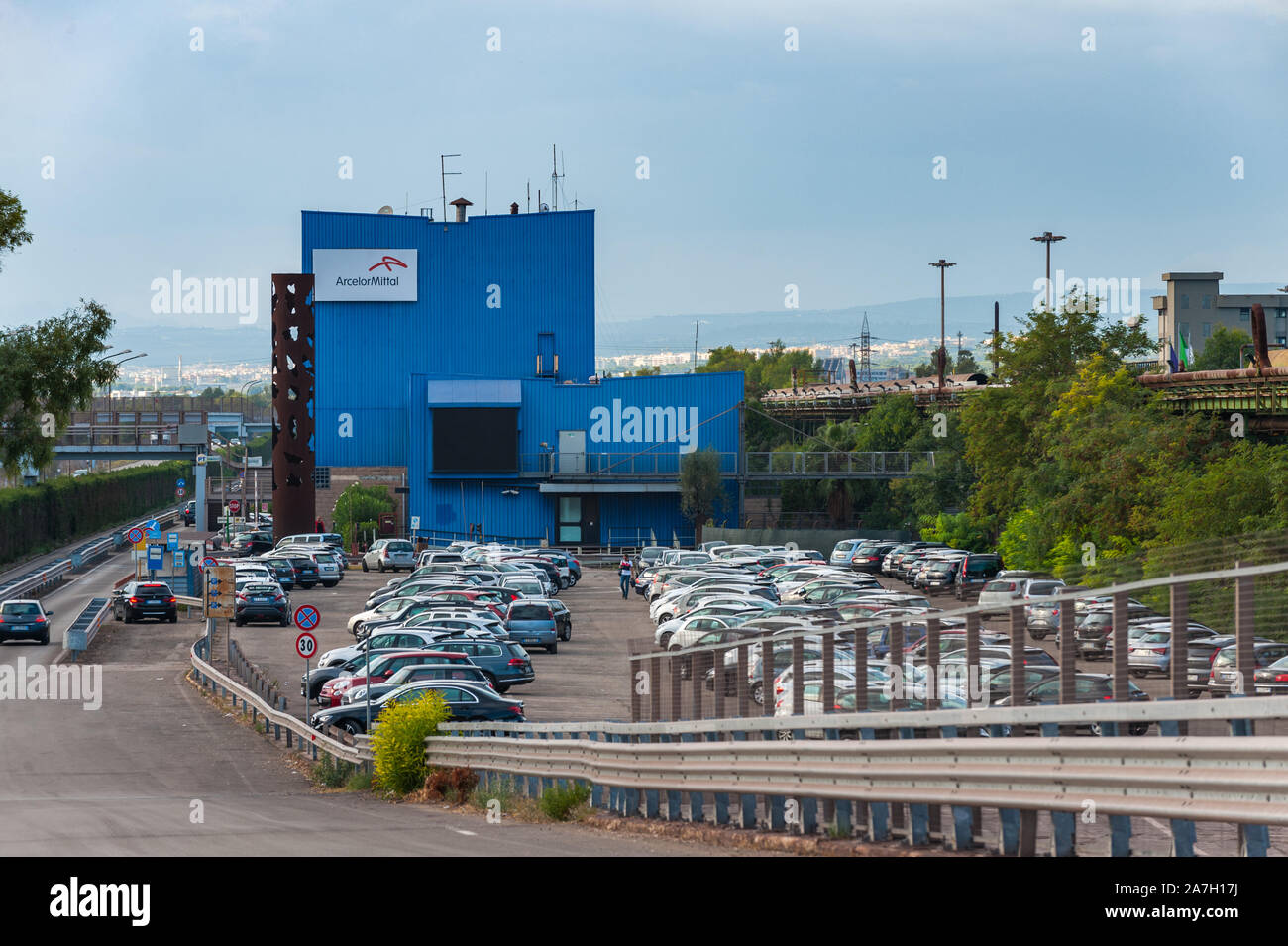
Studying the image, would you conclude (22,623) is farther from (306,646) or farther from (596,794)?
(596,794)

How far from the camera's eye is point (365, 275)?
97.4 m

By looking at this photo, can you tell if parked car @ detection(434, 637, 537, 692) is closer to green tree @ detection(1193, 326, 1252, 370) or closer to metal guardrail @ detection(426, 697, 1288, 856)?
metal guardrail @ detection(426, 697, 1288, 856)

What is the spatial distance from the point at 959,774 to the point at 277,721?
21.6 m

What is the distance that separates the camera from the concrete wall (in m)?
80.7

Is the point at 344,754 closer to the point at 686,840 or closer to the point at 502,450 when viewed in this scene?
the point at 686,840

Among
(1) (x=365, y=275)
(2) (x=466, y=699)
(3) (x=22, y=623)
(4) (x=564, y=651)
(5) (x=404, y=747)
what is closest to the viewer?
(5) (x=404, y=747)

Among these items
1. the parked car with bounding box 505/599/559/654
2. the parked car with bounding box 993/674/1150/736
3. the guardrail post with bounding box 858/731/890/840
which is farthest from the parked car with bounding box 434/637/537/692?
the parked car with bounding box 993/674/1150/736

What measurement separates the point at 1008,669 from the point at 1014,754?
574mm

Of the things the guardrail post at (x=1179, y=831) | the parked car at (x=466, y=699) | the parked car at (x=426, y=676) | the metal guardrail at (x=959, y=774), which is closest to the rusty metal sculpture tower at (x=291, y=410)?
the parked car at (x=426, y=676)

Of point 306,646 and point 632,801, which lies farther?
point 306,646

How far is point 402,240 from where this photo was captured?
322 ft

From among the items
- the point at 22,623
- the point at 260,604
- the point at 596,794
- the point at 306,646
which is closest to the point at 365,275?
the point at 260,604

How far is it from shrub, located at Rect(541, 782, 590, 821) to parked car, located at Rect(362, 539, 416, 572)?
58.6m
